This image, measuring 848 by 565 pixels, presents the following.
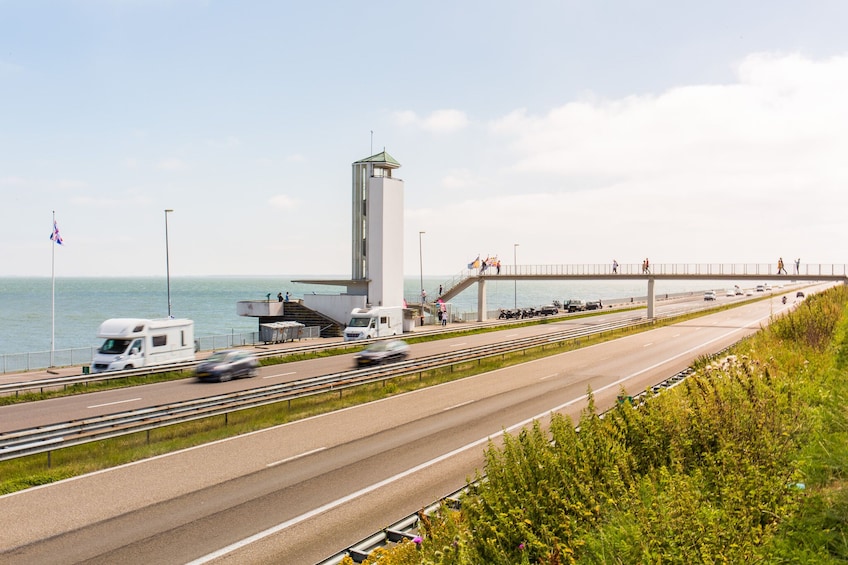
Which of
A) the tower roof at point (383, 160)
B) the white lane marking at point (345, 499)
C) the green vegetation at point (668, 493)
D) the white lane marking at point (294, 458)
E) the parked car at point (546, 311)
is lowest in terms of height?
the parked car at point (546, 311)

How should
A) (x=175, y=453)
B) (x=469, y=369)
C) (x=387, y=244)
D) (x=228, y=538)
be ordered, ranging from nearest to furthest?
(x=228, y=538) < (x=175, y=453) < (x=469, y=369) < (x=387, y=244)

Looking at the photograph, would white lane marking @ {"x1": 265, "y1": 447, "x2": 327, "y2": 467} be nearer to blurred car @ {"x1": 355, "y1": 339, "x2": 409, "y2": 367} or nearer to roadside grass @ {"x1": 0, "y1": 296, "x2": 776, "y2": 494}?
roadside grass @ {"x1": 0, "y1": 296, "x2": 776, "y2": 494}

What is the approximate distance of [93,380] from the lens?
2653 cm

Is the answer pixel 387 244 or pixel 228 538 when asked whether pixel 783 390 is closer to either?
pixel 228 538

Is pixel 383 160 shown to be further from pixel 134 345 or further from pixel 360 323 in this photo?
pixel 134 345

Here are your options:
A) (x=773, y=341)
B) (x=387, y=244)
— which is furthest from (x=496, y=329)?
(x=773, y=341)

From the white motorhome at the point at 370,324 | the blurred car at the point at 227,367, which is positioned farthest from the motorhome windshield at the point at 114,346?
the white motorhome at the point at 370,324

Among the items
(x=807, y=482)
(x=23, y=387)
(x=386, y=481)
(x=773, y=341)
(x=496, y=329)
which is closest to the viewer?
(x=807, y=482)

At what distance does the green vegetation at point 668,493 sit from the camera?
272 inches

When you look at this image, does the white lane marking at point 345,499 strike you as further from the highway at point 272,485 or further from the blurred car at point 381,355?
the blurred car at point 381,355

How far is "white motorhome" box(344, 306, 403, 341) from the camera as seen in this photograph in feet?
136

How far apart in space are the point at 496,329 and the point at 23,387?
128 feet

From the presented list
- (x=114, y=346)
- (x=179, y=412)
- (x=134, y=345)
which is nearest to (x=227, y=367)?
(x=134, y=345)

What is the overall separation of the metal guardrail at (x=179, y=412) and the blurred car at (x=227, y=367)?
20.8 feet
